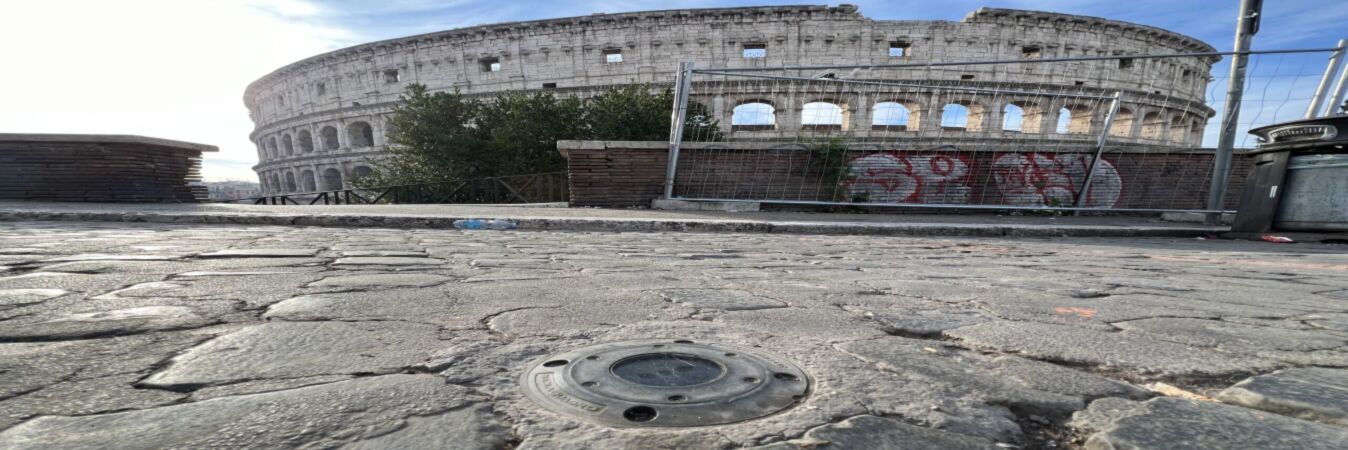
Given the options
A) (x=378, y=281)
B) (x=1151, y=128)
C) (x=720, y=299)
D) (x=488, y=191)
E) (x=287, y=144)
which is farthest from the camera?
(x=287, y=144)

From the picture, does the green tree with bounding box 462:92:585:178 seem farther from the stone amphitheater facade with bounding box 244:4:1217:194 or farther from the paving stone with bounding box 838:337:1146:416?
the paving stone with bounding box 838:337:1146:416

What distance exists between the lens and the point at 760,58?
106 feet

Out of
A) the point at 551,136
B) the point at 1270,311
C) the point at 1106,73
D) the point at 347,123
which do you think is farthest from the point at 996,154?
the point at 347,123

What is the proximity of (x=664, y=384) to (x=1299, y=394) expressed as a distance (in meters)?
1.40

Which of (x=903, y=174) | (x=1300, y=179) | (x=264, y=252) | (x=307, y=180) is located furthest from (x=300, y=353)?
(x=307, y=180)

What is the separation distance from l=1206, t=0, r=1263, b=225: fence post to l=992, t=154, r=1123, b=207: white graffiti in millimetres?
2041

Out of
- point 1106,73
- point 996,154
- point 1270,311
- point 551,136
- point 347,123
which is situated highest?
point 1106,73

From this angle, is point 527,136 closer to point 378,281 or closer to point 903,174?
point 903,174

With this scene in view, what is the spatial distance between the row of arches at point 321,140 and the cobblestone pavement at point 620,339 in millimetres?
38659

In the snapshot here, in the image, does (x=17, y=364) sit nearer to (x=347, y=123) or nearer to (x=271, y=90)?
(x=347, y=123)

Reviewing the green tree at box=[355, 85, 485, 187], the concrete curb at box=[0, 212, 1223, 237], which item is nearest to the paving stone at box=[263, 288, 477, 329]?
the concrete curb at box=[0, 212, 1223, 237]

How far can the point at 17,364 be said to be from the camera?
3.81ft

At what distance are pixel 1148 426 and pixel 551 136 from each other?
716 inches

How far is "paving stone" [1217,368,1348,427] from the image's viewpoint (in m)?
0.99
